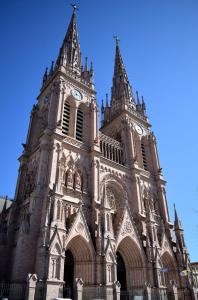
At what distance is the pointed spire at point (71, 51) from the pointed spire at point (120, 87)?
8.80m

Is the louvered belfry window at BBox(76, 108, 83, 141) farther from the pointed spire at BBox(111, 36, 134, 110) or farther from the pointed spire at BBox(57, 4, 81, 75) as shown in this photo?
the pointed spire at BBox(111, 36, 134, 110)

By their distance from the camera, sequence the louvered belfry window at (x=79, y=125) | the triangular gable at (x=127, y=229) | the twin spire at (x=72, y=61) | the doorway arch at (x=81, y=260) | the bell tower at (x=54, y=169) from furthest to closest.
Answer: the twin spire at (x=72, y=61) < the louvered belfry window at (x=79, y=125) < the triangular gable at (x=127, y=229) < the doorway arch at (x=81, y=260) < the bell tower at (x=54, y=169)

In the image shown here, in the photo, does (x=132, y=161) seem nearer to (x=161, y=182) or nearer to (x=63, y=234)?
(x=161, y=182)

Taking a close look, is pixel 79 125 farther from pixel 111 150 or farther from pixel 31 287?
pixel 31 287

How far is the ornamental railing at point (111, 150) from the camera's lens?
32906mm

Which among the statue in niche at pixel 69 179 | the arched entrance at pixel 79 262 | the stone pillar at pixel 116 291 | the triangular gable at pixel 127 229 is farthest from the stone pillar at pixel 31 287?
the statue in niche at pixel 69 179

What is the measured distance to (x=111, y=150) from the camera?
3384 cm

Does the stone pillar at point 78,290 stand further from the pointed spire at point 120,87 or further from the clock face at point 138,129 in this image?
the pointed spire at point 120,87

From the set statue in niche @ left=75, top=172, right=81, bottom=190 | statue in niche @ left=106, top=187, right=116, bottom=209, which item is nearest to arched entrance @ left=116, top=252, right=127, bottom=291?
statue in niche @ left=106, top=187, right=116, bottom=209

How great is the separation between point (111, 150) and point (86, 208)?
35.0ft

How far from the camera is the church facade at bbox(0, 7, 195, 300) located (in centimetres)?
2000

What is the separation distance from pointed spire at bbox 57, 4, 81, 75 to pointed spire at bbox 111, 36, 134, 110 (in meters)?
8.80

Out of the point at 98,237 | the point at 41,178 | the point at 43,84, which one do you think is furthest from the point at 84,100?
the point at 98,237

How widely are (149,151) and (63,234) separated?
23.0 m
